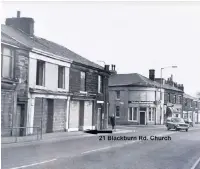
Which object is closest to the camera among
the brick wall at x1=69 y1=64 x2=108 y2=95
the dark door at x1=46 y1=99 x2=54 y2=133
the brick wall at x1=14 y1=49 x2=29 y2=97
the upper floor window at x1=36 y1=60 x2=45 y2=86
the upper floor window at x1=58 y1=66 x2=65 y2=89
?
the brick wall at x1=14 y1=49 x2=29 y2=97

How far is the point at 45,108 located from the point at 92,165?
13227 mm

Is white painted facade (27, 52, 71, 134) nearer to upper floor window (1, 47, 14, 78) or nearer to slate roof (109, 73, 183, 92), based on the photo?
upper floor window (1, 47, 14, 78)

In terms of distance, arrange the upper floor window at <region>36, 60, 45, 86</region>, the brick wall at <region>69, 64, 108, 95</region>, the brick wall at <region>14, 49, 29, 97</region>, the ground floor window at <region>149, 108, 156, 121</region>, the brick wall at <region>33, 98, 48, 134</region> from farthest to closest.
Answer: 1. the ground floor window at <region>149, 108, 156, 121</region>
2. the brick wall at <region>69, 64, 108, 95</region>
3. the upper floor window at <region>36, 60, 45, 86</region>
4. the brick wall at <region>33, 98, 48, 134</region>
5. the brick wall at <region>14, 49, 29, 97</region>

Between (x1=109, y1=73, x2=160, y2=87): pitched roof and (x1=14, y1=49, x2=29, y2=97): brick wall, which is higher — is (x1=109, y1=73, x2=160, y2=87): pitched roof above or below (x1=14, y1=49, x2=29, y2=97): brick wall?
above

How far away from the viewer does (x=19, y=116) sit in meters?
20.3

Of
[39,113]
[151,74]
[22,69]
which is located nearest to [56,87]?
[39,113]

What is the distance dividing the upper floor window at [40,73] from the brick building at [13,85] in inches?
62.6

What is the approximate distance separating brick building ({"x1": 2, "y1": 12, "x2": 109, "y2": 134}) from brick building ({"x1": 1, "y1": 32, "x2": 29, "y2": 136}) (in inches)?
20.3

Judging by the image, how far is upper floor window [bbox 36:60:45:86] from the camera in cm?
2223

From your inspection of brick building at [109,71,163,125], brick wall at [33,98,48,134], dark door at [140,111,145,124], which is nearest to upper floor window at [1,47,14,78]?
brick wall at [33,98,48,134]

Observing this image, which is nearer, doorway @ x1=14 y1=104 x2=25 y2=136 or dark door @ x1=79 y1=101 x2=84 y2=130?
doorway @ x1=14 y1=104 x2=25 y2=136

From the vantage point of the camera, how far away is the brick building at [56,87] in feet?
70.6

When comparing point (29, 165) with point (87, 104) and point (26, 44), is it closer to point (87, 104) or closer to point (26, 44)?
point (26, 44)

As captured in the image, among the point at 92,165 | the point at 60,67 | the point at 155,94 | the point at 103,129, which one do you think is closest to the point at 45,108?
the point at 60,67
